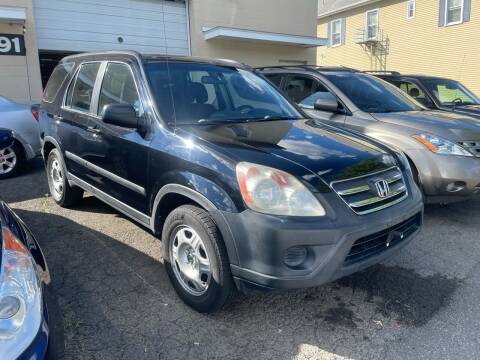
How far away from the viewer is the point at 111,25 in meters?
11.2

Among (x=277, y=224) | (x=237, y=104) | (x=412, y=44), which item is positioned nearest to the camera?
(x=277, y=224)

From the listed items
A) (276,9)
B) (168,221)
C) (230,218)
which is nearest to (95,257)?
(168,221)

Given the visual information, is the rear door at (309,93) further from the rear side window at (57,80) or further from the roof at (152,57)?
the rear side window at (57,80)

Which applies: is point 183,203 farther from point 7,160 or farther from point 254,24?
point 254,24

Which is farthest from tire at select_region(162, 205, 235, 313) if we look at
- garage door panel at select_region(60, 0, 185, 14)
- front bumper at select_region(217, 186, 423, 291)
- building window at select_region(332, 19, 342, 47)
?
building window at select_region(332, 19, 342, 47)

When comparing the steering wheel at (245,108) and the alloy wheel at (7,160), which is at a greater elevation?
the steering wheel at (245,108)

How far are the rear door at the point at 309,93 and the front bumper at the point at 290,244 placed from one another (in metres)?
3.04

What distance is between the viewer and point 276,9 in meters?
14.5

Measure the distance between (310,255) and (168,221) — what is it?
43.2 inches

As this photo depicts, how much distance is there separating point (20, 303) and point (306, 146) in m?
2.05

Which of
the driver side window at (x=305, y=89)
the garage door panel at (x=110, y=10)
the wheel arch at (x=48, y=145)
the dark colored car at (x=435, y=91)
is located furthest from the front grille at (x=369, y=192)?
the garage door panel at (x=110, y=10)

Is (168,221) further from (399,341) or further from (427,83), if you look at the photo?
(427,83)

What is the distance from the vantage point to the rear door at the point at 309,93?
5414 mm

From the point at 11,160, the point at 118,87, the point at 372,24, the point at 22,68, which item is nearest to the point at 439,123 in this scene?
the point at 118,87
